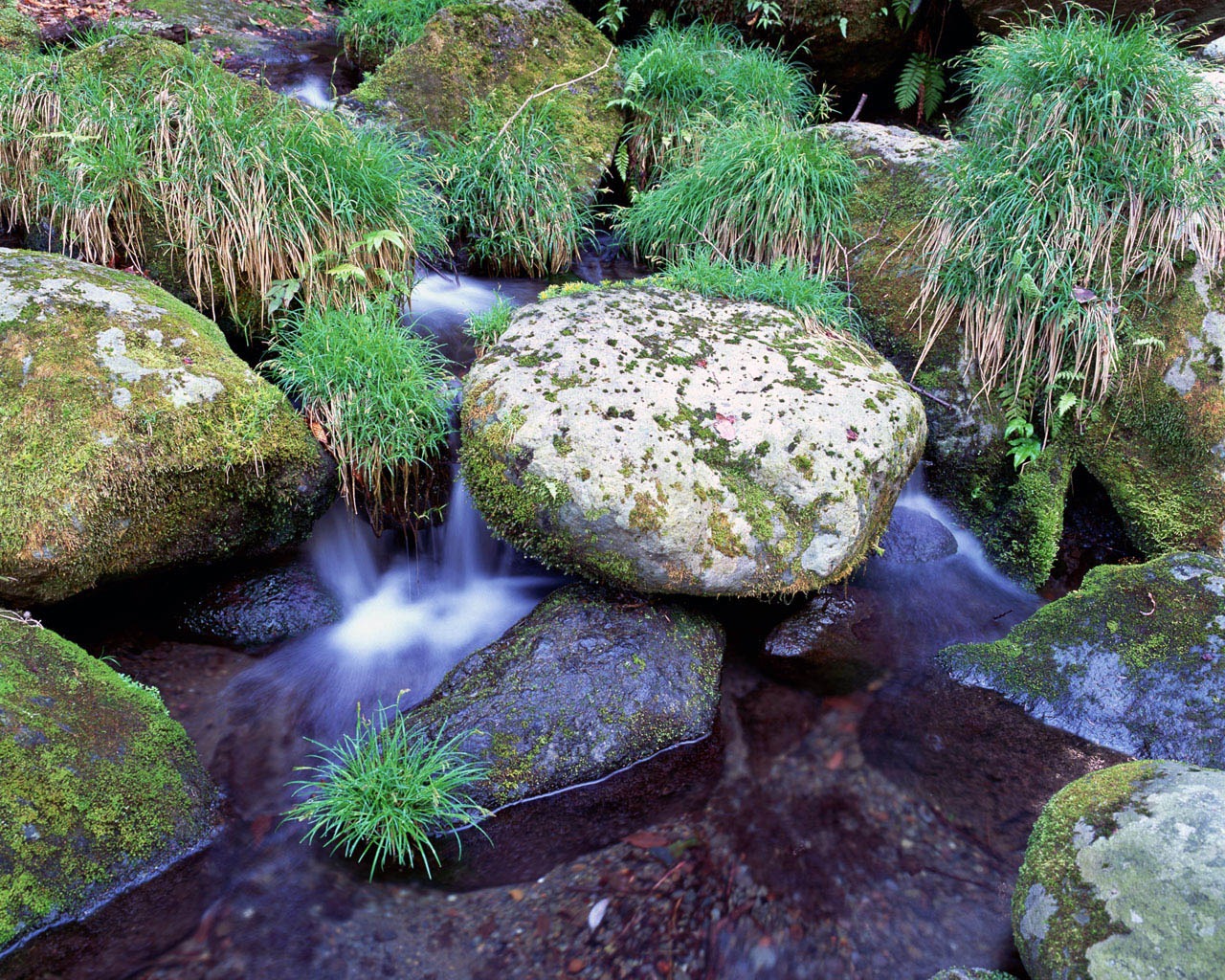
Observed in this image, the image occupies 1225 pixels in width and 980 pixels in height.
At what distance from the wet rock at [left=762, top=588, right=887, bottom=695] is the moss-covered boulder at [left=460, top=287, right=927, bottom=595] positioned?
0.43m

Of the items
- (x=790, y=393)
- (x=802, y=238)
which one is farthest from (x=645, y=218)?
(x=790, y=393)

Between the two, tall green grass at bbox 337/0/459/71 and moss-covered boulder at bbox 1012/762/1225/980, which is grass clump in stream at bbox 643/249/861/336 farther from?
tall green grass at bbox 337/0/459/71

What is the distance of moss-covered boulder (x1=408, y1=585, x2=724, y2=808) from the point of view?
3121 mm

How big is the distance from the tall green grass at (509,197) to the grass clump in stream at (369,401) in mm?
1827

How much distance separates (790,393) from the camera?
3.91 meters

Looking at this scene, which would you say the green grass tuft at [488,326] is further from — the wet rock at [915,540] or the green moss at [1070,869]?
the green moss at [1070,869]

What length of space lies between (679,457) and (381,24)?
6475 millimetres

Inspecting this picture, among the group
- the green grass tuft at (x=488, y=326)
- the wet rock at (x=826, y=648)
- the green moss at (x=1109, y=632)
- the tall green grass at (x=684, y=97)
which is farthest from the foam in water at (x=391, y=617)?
the tall green grass at (x=684, y=97)

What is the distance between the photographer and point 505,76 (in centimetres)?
661

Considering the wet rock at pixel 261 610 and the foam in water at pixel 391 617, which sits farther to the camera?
the wet rock at pixel 261 610

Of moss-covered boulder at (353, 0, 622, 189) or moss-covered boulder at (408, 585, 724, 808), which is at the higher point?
moss-covered boulder at (353, 0, 622, 189)

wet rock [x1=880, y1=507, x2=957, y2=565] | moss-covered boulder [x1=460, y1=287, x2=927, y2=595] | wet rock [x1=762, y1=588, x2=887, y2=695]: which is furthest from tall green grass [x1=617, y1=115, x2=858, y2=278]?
wet rock [x1=762, y1=588, x2=887, y2=695]

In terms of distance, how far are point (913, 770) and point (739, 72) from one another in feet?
19.5

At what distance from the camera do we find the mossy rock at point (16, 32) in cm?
629
